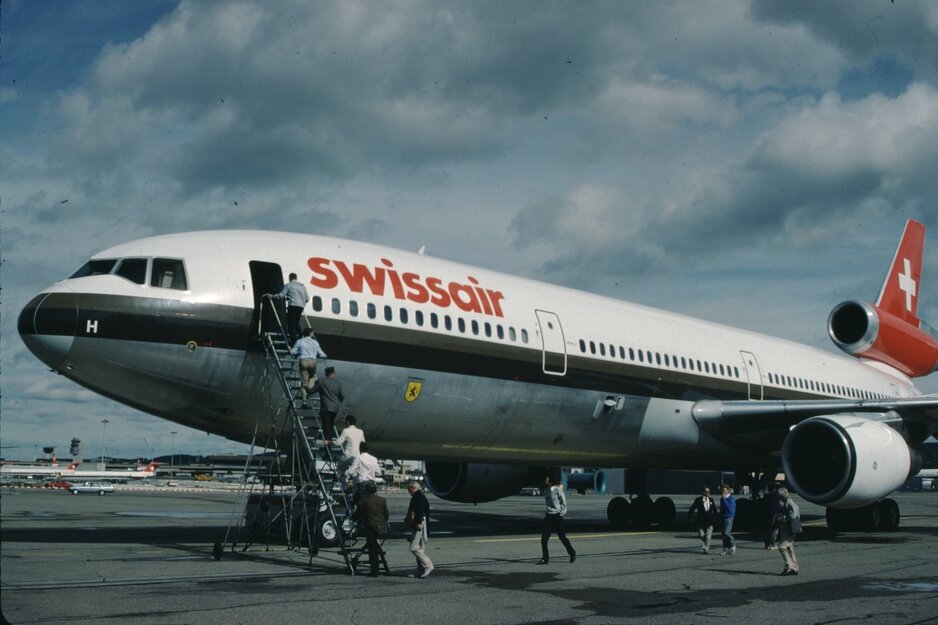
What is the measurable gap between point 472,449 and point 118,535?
23.2ft

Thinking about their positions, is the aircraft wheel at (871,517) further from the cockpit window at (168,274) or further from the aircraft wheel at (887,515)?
the cockpit window at (168,274)

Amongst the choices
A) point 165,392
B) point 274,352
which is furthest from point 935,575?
point 165,392

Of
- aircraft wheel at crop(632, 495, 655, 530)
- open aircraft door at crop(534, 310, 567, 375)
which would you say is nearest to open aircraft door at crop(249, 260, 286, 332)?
open aircraft door at crop(534, 310, 567, 375)

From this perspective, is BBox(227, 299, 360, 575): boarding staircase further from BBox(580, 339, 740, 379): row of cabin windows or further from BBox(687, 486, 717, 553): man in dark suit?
BBox(580, 339, 740, 379): row of cabin windows

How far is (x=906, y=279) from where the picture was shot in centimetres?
2975

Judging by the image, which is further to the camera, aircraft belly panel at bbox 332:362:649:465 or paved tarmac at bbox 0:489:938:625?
aircraft belly panel at bbox 332:362:649:465

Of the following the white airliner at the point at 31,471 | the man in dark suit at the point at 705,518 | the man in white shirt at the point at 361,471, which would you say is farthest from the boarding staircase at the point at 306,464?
the white airliner at the point at 31,471

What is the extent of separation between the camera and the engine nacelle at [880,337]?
2600cm

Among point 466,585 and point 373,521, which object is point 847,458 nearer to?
point 466,585

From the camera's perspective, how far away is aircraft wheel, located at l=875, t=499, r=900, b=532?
21391mm

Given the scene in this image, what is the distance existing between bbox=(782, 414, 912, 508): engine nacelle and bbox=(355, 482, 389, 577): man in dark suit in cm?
891

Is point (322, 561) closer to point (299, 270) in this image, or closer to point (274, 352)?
point (274, 352)

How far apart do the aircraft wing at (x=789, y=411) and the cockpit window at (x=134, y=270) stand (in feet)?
40.0

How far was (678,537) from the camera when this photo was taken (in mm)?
18688
